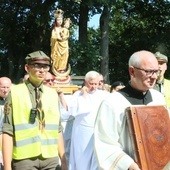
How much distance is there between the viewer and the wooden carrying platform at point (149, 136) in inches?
124

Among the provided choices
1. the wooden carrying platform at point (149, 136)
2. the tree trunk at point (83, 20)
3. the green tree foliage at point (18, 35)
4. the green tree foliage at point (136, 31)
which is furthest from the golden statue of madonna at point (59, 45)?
the green tree foliage at point (136, 31)

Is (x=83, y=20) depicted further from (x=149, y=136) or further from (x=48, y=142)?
(x=149, y=136)

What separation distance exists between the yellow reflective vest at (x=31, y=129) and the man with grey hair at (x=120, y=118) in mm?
669

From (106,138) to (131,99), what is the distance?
37 centimetres

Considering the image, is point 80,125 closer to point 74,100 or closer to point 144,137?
point 74,100

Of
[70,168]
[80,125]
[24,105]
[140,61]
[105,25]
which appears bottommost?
[70,168]

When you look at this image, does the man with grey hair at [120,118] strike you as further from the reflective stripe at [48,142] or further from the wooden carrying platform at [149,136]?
the reflective stripe at [48,142]

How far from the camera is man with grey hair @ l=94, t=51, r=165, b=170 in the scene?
329cm

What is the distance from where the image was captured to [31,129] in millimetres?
3842

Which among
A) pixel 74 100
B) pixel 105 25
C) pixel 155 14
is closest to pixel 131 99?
pixel 74 100

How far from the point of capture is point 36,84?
13.2 feet

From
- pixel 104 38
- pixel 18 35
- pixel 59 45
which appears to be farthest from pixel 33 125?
pixel 18 35

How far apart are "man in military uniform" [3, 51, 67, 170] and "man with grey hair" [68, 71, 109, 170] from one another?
2560 mm

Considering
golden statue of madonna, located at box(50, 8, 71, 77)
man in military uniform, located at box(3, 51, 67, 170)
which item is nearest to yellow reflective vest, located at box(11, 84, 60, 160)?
man in military uniform, located at box(3, 51, 67, 170)
